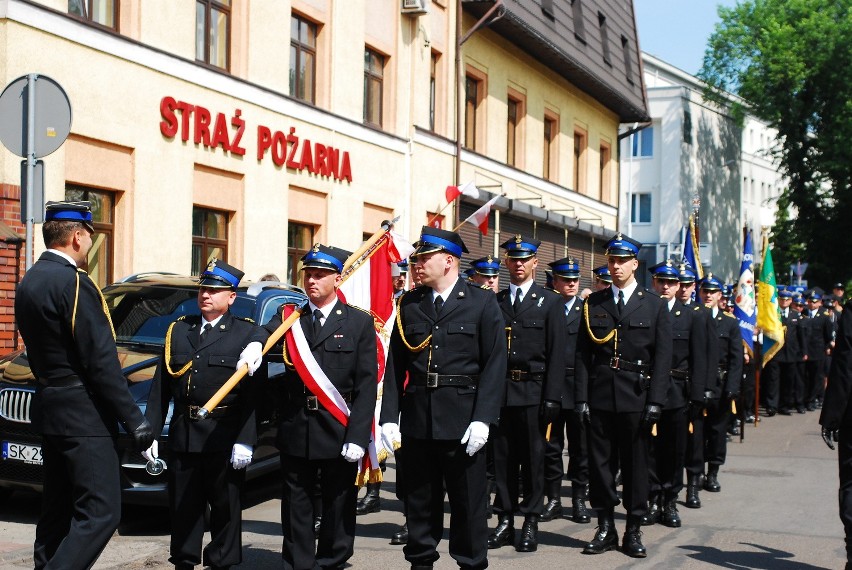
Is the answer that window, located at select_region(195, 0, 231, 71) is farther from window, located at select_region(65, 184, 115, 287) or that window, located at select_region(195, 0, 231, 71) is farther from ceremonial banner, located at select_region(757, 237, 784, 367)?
ceremonial banner, located at select_region(757, 237, 784, 367)

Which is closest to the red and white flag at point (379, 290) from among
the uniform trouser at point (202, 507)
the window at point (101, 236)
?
the uniform trouser at point (202, 507)

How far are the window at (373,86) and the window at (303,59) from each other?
1.83 meters

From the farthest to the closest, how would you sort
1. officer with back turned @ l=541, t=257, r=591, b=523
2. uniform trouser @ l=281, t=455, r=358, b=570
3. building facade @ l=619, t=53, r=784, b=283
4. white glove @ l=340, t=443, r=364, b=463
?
building facade @ l=619, t=53, r=784, b=283 → officer with back turned @ l=541, t=257, r=591, b=523 → uniform trouser @ l=281, t=455, r=358, b=570 → white glove @ l=340, t=443, r=364, b=463

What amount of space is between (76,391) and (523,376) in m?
4.05

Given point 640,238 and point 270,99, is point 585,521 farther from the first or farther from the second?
point 640,238

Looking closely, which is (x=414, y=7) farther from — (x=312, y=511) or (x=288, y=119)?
(x=312, y=511)

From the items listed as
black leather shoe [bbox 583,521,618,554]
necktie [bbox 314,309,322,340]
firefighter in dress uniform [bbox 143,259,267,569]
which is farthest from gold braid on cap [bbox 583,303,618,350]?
firefighter in dress uniform [bbox 143,259,267,569]

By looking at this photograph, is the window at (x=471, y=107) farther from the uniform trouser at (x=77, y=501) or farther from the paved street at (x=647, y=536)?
the uniform trouser at (x=77, y=501)

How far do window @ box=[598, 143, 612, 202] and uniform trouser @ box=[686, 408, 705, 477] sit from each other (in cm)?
2632

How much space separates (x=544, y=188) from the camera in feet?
103

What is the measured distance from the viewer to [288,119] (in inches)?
762

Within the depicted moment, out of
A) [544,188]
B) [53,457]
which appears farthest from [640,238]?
[53,457]

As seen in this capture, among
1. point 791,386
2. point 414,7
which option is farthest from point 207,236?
point 791,386

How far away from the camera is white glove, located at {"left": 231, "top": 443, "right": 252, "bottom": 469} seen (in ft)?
22.5
